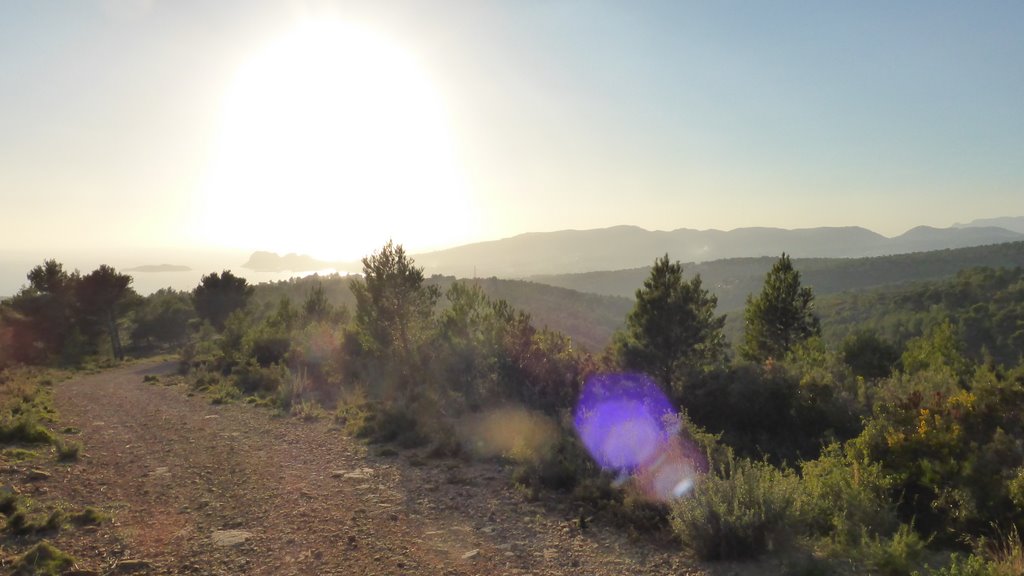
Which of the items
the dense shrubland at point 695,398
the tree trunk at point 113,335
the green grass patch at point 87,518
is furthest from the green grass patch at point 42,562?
the tree trunk at point 113,335

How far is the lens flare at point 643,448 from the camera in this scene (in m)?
6.76

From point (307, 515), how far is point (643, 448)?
4662 mm

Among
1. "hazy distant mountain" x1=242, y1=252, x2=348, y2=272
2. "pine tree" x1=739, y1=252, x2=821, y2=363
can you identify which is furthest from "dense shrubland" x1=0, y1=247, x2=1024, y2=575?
"hazy distant mountain" x1=242, y1=252, x2=348, y2=272

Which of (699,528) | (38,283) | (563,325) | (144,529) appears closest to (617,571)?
(699,528)

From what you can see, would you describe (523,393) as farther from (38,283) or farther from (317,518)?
(38,283)

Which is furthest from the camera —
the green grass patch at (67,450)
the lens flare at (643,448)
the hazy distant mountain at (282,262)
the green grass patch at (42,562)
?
the hazy distant mountain at (282,262)

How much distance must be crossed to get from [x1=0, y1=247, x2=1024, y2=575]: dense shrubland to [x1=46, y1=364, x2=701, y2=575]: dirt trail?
670 millimetres

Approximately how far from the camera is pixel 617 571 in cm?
535

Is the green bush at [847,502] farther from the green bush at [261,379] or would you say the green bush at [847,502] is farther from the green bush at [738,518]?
the green bush at [261,379]

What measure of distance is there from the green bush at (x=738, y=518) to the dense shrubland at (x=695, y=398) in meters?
0.02

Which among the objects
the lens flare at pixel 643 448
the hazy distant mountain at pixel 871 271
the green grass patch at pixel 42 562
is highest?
the green grass patch at pixel 42 562

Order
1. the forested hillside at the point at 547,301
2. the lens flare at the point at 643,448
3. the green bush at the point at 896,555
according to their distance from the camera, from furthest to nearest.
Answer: the forested hillside at the point at 547,301 < the lens flare at the point at 643,448 < the green bush at the point at 896,555

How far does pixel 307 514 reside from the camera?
6.93 metres

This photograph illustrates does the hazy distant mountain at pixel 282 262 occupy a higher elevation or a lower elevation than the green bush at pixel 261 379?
higher
